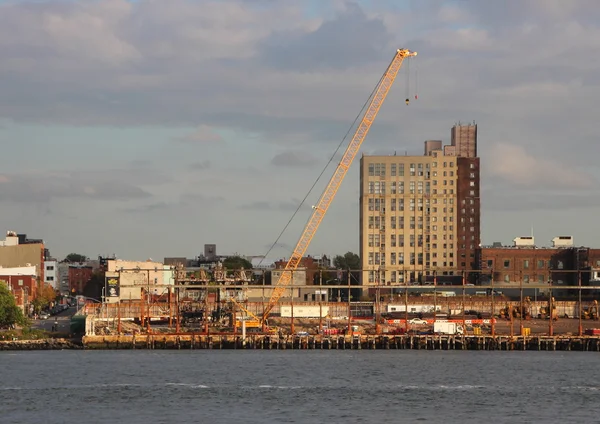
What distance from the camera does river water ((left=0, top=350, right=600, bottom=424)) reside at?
9925cm

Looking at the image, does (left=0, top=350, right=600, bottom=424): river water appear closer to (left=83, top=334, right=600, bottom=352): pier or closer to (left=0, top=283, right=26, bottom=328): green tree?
(left=83, top=334, right=600, bottom=352): pier

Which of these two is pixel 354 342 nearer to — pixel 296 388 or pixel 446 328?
pixel 446 328

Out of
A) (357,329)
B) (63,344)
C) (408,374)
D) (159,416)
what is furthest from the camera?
(357,329)

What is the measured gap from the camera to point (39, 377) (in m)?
129

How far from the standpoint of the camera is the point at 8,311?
18338 centimetres

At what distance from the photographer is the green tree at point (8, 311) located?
182 metres

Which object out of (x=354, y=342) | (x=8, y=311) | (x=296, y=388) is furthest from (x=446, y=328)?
(x=296, y=388)

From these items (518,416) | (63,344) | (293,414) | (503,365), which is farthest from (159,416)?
(63,344)

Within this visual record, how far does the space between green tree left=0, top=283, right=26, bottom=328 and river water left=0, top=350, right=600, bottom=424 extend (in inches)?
744

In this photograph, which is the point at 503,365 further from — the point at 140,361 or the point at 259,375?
the point at 140,361

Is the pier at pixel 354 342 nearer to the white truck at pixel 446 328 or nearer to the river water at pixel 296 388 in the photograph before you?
the white truck at pixel 446 328

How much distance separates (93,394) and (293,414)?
23187 millimetres

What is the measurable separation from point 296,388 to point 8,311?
78861 millimetres

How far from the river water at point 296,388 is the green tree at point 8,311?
62.0 feet
